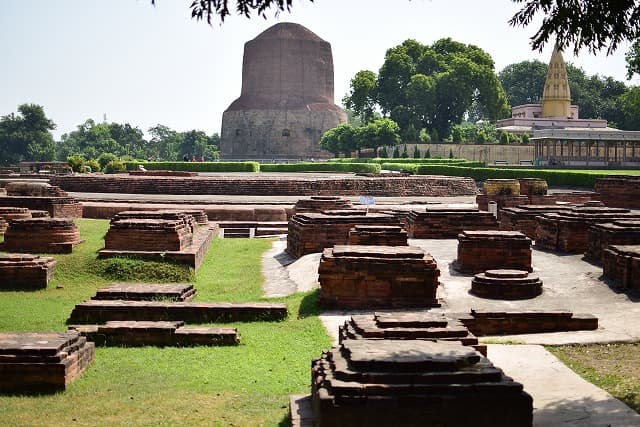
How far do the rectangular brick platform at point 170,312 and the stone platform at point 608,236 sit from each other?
3.32 metres

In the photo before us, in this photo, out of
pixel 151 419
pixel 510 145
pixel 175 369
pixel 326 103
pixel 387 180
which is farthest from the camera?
pixel 326 103

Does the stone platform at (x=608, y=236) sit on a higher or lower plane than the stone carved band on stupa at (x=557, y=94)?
lower

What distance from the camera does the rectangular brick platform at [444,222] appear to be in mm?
9891

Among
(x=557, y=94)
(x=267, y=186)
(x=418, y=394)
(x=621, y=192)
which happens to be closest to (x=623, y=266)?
(x=418, y=394)

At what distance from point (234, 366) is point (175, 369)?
1.10 feet

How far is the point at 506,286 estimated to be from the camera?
22.3ft

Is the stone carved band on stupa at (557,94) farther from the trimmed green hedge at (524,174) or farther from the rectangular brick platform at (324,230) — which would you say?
the rectangular brick platform at (324,230)

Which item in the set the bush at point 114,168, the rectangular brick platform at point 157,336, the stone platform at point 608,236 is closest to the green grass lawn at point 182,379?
the rectangular brick platform at point 157,336

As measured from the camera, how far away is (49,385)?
4.29 metres

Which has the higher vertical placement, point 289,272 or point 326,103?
point 326,103

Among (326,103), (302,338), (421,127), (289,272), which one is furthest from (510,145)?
(302,338)

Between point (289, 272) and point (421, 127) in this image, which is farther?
point (421, 127)

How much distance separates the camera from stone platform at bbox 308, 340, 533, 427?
305 centimetres

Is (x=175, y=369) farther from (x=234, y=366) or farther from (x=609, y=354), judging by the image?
(x=609, y=354)
